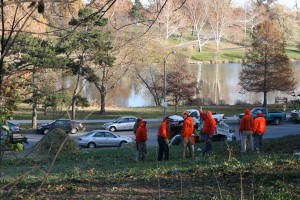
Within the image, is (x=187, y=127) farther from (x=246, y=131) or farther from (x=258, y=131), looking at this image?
(x=258, y=131)

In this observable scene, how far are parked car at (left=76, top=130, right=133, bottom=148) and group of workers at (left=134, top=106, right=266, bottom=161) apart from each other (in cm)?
1076

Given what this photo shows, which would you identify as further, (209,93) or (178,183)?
(209,93)

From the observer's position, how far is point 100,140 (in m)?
28.4

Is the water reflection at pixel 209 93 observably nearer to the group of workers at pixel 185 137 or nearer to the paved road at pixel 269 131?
the paved road at pixel 269 131

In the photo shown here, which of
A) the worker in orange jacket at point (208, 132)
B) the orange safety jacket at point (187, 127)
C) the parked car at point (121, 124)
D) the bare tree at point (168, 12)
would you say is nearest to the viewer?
the bare tree at point (168, 12)

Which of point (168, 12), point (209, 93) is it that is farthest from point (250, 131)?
point (209, 93)

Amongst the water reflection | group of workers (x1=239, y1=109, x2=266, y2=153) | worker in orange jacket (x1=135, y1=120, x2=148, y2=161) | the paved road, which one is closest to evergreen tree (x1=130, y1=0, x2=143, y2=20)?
worker in orange jacket (x1=135, y1=120, x2=148, y2=161)

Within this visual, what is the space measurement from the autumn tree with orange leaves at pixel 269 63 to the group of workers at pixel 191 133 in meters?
34.4

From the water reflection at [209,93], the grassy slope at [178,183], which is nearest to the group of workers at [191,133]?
the grassy slope at [178,183]

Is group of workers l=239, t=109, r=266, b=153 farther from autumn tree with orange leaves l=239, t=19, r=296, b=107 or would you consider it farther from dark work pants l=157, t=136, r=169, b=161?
autumn tree with orange leaves l=239, t=19, r=296, b=107

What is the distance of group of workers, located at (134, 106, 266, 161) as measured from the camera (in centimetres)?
1627

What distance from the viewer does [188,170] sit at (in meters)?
10.7

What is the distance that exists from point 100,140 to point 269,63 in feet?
92.4

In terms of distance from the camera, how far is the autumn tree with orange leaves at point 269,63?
2024 inches
